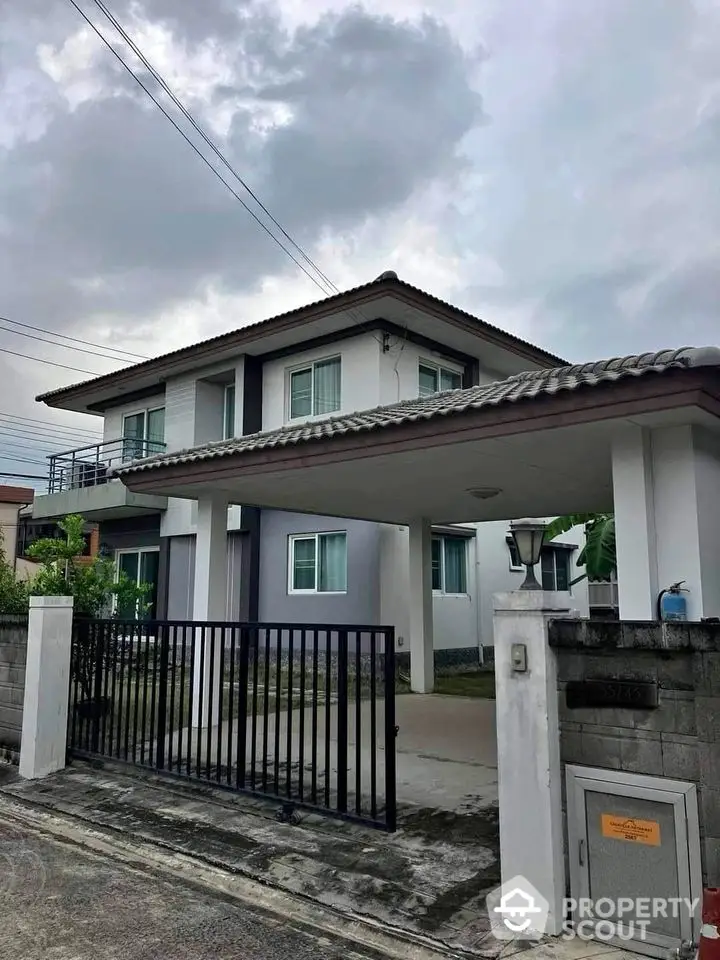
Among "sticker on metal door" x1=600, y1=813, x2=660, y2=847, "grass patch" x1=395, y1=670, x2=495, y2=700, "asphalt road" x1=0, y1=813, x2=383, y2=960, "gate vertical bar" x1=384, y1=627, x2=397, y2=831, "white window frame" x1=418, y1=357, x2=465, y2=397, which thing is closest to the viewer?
"sticker on metal door" x1=600, y1=813, x2=660, y2=847

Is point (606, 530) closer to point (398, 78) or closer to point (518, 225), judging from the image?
point (518, 225)

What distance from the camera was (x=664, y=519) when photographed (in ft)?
19.6

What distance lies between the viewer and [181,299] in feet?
50.0

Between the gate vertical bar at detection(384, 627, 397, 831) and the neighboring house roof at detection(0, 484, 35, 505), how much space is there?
18886 mm

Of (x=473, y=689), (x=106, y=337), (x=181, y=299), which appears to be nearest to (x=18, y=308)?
(x=106, y=337)

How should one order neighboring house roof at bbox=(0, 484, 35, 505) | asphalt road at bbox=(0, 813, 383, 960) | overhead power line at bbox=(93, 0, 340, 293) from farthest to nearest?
neighboring house roof at bbox=(0, 484, 35, 505), overhead power line at bbox=(93, 0, 340, 293), asphalt road at bbox=(0, 813, 383, 960)

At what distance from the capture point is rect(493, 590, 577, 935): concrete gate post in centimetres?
382

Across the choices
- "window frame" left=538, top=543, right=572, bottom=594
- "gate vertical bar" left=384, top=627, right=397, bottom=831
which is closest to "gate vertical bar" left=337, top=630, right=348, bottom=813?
"gate vertical bar" left=384, top=627, right=397, bottom=831

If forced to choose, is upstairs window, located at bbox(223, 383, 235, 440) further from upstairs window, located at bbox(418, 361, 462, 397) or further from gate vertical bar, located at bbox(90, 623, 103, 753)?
gate vertical bar, located at bbox(90, 623, 103, 753)

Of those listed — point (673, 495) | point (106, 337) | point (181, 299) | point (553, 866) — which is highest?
point (106, 337)

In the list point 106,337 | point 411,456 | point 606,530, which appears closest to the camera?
point 411,456

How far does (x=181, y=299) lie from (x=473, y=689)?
31.7ft

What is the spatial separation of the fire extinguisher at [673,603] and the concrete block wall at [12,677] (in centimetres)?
639

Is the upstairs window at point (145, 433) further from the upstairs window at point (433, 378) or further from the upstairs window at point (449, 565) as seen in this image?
the upstairs window at point (449, 565)
